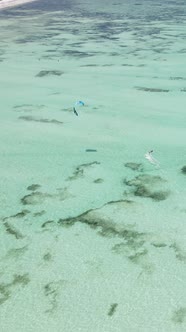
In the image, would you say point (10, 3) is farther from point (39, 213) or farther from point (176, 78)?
point (39, 213)

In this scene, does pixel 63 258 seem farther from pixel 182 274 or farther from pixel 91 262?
pixel 182 274

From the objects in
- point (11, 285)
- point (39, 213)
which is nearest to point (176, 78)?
point (39, 213)

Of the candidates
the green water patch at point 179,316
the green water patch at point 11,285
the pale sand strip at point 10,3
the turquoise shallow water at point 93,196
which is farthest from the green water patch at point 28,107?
the pale sand strip at point 10,3

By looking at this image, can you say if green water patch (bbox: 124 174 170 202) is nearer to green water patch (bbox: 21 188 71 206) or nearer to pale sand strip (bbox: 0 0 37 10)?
green water patch (bbox: 21 188 71 206)

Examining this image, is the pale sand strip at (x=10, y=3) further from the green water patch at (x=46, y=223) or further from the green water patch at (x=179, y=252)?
the green water patch at (x=179, y=252)

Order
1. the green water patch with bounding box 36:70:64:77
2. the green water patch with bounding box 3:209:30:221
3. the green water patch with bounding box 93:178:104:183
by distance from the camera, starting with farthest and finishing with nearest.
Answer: the green water patch with bounding box 36:70:64:77 → the green water patch with bounding box 93:178:104:183 → the green water patch with bounding box 3:209:30:221

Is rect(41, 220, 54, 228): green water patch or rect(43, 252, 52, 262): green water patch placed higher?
rect(43, 252, 52, 262): green water patch

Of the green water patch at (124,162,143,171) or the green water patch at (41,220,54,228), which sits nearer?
the green water patch at (41,220,54,228)

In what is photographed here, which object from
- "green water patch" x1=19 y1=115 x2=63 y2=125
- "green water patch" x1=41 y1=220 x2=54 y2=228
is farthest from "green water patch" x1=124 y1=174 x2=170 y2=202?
"green water patch" x1=19 y1=115 x2=63 y2=125

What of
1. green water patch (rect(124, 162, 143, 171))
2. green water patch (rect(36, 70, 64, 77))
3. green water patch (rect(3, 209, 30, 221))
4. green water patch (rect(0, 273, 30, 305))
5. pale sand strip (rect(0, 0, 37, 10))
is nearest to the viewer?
green water patch (rect(0, 273, 30, 305))
